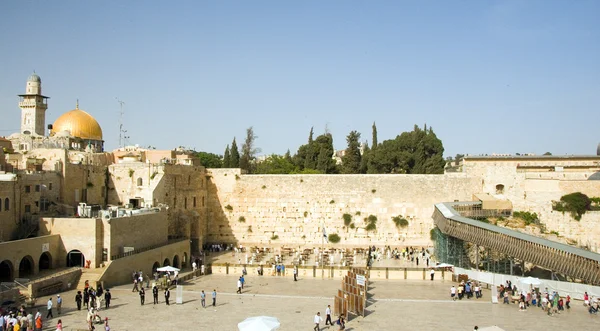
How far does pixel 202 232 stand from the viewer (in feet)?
119

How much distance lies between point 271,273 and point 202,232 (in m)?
9.69

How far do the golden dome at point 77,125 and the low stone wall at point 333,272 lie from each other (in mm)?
19814

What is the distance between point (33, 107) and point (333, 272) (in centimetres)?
2920

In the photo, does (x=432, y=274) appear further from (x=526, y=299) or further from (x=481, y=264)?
(x=526, y=299)

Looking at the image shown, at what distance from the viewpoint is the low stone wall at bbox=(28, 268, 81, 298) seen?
19.7 metres

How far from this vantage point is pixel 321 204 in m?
36.5

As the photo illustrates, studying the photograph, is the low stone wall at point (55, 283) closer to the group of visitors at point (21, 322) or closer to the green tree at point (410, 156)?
the group of visitors at point (21, 322)

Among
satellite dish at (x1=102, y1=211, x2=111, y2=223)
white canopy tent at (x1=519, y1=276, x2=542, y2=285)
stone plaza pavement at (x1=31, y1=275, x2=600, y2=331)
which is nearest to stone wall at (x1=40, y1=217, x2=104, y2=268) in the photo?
satellite dish at (x1=102, y1=211, x2=111, y2=223)

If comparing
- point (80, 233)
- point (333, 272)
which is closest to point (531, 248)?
point (333, 272)

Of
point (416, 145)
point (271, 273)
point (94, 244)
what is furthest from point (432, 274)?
point (416, 145)

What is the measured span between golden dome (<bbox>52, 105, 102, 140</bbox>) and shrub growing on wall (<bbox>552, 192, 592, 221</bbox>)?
33973 mm

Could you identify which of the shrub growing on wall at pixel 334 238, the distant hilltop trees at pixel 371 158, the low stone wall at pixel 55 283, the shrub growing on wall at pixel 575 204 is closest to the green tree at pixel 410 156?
the distant hilltop trees at pixel 371 158

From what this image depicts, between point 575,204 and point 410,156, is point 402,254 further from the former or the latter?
point 410,156

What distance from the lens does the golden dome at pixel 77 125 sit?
137 feet
